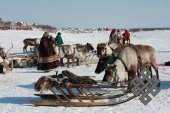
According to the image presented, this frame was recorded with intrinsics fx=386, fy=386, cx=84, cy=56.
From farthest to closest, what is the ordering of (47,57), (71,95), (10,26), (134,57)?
(10,26)
(47,57)
(134,57)
(71,95)

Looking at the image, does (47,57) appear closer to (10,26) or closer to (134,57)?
(134,57)

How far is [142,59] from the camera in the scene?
Result: 34.1 feet

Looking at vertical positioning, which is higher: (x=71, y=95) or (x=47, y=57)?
(x=47, y=57)

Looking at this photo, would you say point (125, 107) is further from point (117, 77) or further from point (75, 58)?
point (75, 58)

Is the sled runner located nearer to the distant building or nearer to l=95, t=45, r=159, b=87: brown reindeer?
l=95, t=45, r=159, b=87: brown reindeer

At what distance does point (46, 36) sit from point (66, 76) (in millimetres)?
4218

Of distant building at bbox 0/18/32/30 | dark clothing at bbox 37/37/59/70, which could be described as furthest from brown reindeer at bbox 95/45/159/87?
distant building at bbox 0/18/32/30

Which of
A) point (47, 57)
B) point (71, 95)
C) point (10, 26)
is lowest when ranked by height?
point (71, 95)

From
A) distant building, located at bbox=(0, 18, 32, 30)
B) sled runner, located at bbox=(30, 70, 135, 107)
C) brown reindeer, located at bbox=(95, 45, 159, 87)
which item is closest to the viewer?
sled runner, located at bbox=(30, 70, 135, 107)

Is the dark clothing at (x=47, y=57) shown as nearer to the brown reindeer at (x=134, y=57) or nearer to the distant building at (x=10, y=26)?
the brown reindeer at (x=134, y=57)

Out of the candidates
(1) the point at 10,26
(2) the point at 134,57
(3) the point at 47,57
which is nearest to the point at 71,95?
(2) the point at 134,57

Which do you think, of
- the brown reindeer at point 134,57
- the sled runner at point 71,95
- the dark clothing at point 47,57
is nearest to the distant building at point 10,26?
the dark clothing at point 47,57

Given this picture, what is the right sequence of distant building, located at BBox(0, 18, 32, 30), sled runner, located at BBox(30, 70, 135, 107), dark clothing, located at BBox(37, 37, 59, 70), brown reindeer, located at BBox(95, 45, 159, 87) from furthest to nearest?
distant building, located at BBox(0, 18, 32, 30) → dark clothing, located at BBox(37, 37, 59, 70) → brown reindeer, located at BBox(95, 45, 159, 87) → sled runner, located at BBox(30, 70, 135, 107)

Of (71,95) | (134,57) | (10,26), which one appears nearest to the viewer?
(71,95)
